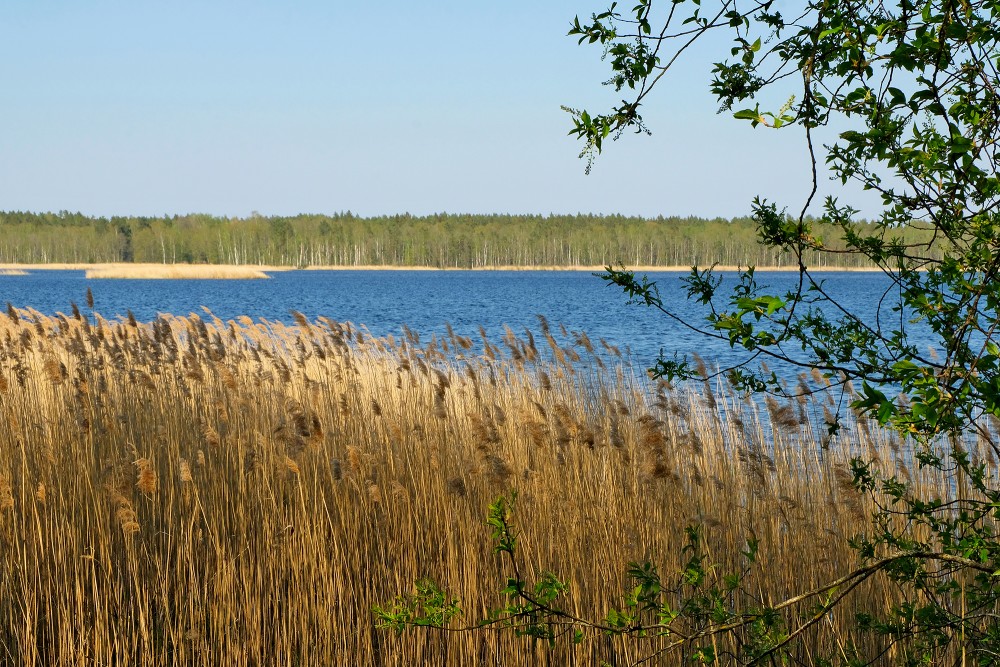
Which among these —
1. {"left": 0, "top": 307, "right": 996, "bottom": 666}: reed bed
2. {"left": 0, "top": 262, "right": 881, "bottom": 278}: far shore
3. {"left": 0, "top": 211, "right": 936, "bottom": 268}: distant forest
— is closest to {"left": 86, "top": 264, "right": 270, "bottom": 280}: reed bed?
{"left": 0, "top": 262, "right": 881, "bottom": 278}: far shore

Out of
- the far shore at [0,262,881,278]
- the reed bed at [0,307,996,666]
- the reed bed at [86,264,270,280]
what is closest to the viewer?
the reed bed at [0,307,996,666]

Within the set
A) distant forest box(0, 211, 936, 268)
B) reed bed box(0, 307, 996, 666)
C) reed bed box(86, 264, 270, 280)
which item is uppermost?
distant forest box(0, 211, 936, 268)

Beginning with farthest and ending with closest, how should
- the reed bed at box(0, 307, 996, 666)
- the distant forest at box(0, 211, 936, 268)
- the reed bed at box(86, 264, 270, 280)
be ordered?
1. the distant forest at box(0, 211, 936, 268)
2. the reed bed at box(86, 264, 270, 280)
3. the reed bed at box(0, 307, 996, 666)

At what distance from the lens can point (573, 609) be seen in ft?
11.9

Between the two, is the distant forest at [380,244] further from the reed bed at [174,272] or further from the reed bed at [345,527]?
the reed bed at [345,527]

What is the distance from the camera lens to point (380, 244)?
5044 inches

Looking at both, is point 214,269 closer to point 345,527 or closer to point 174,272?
point 174,272

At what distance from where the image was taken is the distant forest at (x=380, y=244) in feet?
376

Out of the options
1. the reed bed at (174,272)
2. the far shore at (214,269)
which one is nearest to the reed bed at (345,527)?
the far shore at (214,269)

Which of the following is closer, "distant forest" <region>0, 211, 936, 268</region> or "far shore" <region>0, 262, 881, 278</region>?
"far shore" <region>0, 262, 881, 278</region>

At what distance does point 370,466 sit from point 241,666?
4.75 feet

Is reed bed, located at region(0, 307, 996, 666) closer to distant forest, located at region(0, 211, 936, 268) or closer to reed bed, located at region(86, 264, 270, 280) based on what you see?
reed bed, located at region(86, 264, 270, 280)

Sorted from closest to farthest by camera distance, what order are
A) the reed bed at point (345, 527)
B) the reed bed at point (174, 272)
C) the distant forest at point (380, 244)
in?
the reed bed at point (345, 527), the reed bed at point (174, 272), the distant forest at point (380, 244)

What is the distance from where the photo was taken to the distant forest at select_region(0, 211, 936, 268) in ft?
376
